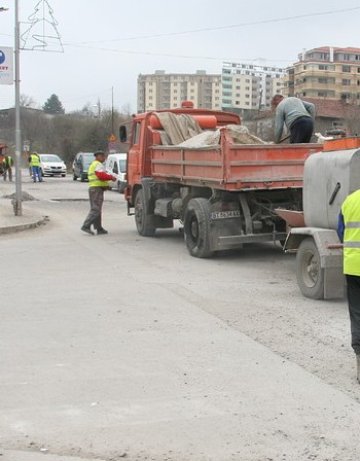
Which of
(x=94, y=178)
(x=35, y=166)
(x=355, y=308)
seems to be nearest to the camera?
(x=355, y=308)

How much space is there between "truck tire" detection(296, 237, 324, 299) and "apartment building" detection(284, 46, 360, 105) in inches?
3447

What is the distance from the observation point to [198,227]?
1105 centimetres

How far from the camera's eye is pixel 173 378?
195 inches

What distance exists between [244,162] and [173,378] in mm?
5778

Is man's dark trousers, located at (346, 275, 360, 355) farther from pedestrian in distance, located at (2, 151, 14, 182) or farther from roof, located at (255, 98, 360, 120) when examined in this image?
roof, located at (255, 98, 360, 120)

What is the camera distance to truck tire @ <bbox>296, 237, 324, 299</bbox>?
7.72 m

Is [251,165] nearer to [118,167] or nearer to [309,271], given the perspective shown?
[309,271]

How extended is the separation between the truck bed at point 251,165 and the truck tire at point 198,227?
16.1 inches

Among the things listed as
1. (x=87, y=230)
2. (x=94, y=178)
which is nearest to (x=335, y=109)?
(x=94, y=178)

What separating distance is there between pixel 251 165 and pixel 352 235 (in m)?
5.47

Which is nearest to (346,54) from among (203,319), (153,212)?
(153,212)

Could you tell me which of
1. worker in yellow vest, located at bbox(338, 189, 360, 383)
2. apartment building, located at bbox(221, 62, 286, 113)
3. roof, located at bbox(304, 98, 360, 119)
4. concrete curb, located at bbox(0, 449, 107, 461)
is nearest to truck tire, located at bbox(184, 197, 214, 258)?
worker in yellow vest, located at bbox(338, 189, 360, 383)

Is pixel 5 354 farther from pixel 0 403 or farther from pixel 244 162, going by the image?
pixel 244 162

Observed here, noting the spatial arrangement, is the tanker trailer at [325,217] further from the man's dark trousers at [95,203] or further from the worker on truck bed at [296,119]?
the man's dark trousers at [95,203]
